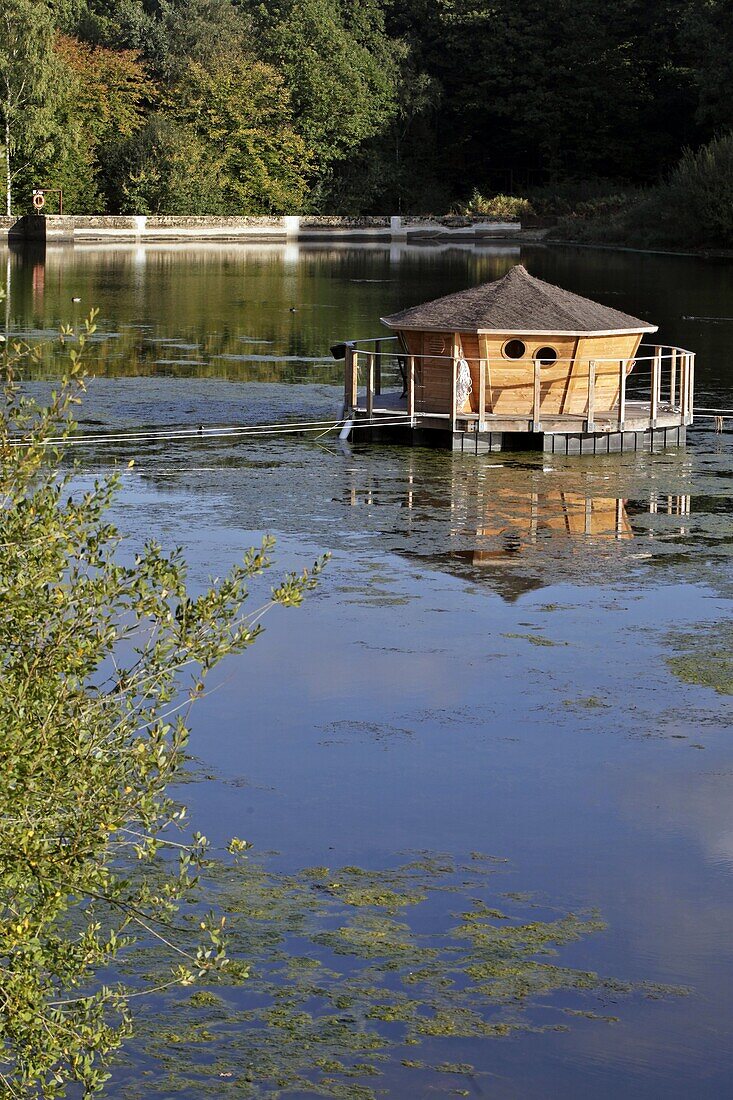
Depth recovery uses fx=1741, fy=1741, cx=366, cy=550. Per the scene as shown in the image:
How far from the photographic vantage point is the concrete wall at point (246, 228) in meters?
95.0

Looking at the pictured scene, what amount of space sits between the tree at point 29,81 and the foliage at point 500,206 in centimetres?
2844

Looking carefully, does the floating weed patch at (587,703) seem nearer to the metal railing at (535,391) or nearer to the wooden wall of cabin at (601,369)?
the metal railing at (535,391)

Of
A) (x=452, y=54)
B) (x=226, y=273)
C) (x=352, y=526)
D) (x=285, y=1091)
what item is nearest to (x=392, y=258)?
(x=226, y=273)

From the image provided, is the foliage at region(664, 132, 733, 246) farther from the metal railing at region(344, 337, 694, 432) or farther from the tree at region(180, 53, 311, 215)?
the metal railing at region(344, 337, 694, 432)

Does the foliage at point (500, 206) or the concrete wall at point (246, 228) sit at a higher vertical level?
the foliage at point (500, 206)

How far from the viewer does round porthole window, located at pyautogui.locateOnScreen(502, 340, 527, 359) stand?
28391 mm

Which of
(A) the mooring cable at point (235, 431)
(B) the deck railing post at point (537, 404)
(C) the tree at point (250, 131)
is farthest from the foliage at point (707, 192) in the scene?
(B) the deck railing post at point (537, 404)

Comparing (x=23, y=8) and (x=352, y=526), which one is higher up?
(x=23, y=8)

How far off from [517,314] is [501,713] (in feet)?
48.2

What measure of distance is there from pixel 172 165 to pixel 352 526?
82.8 m

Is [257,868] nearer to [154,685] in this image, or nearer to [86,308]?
[154,685]

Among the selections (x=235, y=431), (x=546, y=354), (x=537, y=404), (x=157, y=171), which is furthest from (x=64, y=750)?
(x=157, y=171)

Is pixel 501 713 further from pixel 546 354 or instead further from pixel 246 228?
pixel 246 228

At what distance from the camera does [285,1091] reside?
28.6 ft
